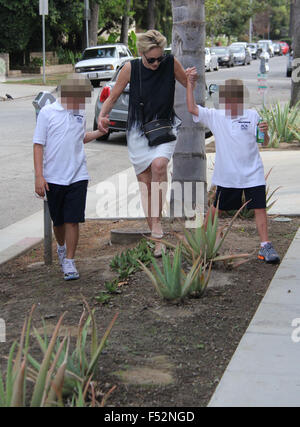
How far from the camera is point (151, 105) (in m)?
5.95

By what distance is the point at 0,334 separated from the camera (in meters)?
4.50

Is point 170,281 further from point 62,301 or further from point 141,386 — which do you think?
point 141,386

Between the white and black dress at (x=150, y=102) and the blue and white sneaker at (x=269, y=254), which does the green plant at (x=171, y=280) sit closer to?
the blue and white sneaker at (x=269, y=254)

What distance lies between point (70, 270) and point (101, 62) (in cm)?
2695

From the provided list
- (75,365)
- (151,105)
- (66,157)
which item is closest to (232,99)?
(151,105)

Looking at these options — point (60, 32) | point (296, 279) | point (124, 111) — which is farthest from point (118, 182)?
point (60, 32)

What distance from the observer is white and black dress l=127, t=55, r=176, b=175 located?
591cm

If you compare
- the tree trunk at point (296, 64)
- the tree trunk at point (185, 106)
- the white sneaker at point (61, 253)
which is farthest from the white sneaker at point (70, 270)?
the tree trunk at point (296, 64)

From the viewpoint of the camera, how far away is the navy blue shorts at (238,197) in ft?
19.7

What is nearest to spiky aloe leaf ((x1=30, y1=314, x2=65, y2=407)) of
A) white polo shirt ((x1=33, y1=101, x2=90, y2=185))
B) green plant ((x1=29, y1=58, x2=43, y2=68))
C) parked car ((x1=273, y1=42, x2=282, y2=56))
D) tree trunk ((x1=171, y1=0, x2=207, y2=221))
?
white polo shirt ((x1=33, y1=101, x2=90, y2=185))

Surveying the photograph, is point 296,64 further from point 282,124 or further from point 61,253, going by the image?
point 61,253

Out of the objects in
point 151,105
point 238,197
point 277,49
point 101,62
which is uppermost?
point 277,49

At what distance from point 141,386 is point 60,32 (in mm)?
42374

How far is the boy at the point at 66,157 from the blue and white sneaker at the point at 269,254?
1.48 meters
